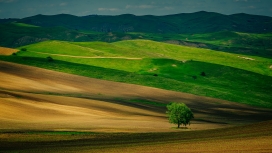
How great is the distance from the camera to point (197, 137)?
3922cm

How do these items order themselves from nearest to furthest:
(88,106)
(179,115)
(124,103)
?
(179,115)
(88,106)
(124,103)

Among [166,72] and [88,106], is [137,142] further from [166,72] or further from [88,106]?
[166,72]

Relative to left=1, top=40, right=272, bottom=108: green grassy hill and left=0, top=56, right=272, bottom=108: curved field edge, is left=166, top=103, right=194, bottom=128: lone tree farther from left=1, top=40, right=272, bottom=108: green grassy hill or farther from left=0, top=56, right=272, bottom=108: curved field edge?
left=1, top=40, right=272, bottom=108: green grassy hill

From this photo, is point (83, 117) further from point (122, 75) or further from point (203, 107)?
point (122, 75)

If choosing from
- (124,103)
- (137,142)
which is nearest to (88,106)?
(124,103)

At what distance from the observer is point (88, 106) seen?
7131 centimetres

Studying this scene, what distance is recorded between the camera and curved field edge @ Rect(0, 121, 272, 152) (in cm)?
3234

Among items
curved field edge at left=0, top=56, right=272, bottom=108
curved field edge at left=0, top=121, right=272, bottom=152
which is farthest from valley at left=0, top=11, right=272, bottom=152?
curved field edge at left=0, top=56, right=272, bottom=108

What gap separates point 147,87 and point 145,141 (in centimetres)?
6857

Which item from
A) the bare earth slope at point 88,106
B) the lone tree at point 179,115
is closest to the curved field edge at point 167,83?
the bare earth slope at point 88,106

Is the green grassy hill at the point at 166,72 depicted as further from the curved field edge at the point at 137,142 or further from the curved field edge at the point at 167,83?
the curved field edge at the point at 137,142

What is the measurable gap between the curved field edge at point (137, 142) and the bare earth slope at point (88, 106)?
580cm

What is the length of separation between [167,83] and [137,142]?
76409 millimetres

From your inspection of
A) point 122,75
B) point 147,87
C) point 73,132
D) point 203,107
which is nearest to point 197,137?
point 73,132
